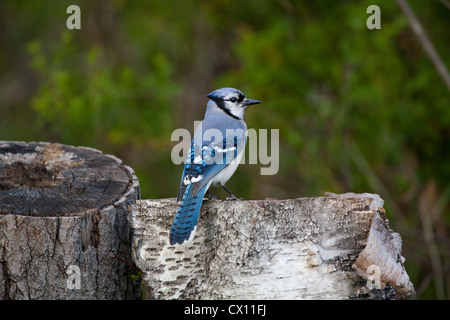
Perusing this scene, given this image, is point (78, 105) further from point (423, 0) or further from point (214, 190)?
point (423, 0)

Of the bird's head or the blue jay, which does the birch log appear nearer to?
the blue jay

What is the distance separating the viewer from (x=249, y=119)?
570cm

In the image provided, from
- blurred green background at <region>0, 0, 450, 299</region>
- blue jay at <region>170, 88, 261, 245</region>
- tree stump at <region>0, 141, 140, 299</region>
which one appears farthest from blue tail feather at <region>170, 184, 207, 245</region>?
blurred green background at <region>0, 0, 450, 299</region>

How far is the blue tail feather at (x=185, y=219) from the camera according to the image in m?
2.79

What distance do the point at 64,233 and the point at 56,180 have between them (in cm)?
43

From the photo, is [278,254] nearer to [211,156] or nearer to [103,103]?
[211,156]

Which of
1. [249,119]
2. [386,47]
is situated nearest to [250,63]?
[249,119]

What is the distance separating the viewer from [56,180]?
3.09 metres

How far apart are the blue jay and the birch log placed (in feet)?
0.36

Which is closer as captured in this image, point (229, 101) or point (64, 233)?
point (64, 233)

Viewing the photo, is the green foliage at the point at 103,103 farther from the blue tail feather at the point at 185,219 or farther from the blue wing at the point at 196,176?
the blue tail feather at the point at 185,219

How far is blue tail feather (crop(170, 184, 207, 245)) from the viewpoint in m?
2.79

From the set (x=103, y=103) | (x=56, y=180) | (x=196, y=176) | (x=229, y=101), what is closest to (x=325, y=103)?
(x=229, y=101)

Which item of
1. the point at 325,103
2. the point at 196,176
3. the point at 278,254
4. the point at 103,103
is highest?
the point at 103,103
